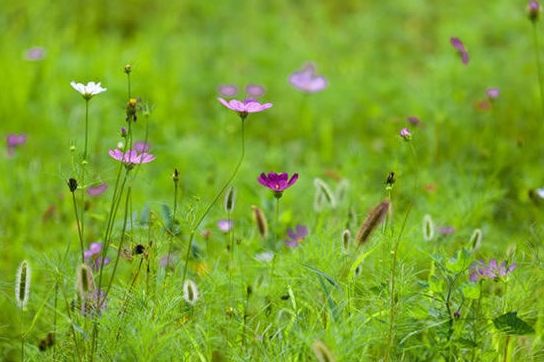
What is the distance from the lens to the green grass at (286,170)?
153 centimetres

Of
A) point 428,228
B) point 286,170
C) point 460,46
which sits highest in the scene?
point 460,46

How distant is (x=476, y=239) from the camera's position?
175cm

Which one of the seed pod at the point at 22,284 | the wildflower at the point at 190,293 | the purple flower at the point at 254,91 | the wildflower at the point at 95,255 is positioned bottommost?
the purple flower at the point at 254,91

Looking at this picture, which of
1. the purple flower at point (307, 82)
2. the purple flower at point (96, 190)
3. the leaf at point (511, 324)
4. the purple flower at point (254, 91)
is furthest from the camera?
the purple flower at point (254, 91)

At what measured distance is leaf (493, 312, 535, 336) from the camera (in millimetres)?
1433

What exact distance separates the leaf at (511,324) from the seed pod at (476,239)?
25 centimetres

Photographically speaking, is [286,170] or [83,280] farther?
[286,170]

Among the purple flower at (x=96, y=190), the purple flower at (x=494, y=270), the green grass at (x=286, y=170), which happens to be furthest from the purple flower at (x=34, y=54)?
the purple flower at (x=494, y=270)

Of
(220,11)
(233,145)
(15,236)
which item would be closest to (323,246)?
(15,236)

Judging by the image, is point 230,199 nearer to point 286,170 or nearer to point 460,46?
point 460,46

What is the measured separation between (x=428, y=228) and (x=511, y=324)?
384 millimetres

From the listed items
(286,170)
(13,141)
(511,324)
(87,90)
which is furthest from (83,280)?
(286,170)

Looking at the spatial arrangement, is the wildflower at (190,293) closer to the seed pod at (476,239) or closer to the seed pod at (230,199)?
the seed pod at (230,199)

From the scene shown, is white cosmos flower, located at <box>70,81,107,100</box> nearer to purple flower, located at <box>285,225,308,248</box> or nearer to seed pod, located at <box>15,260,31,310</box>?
seed pod, located at <box>15,260,31,310</box>
